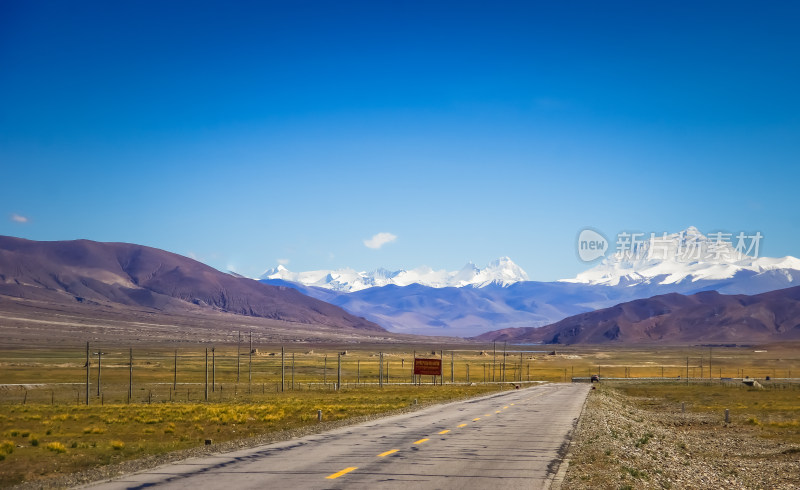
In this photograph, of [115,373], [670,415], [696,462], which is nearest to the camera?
[696,462]

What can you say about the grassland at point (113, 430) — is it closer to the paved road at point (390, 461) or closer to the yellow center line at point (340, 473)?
the paved road at point (390, 461)

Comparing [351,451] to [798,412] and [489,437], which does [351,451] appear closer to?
[489,437]

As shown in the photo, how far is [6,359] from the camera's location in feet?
462

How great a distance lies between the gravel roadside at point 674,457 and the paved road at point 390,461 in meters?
1.14

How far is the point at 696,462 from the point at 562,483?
10267 millimetres

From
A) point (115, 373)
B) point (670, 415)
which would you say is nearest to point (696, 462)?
point (670, 415)

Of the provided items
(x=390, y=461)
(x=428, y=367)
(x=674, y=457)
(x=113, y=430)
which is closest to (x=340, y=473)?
(x=390, y=461)

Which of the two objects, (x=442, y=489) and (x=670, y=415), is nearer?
(x=442, y=489)

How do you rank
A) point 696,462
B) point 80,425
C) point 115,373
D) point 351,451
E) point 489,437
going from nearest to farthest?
1. point 351,451
2. point 696,462
3. point 489,437
4. point 80,425
5. point 115,373

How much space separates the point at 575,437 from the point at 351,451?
10.5 meters

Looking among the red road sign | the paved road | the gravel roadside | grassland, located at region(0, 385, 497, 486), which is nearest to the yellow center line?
the paved road

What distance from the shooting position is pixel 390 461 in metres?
22.3

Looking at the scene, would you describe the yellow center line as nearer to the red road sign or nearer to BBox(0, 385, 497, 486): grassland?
BBox(0, 385, 497, 486): grassland

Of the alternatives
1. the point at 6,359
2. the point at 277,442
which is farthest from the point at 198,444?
the point at 6,359
